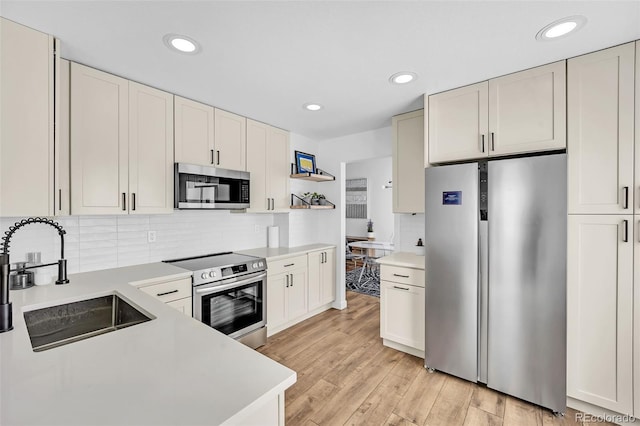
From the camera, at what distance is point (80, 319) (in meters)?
1.65

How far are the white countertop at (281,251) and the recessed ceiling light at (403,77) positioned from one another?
2070 millimetres

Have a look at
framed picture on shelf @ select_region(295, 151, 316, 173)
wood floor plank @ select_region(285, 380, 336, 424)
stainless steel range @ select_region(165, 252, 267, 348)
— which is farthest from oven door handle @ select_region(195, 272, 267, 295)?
framed picture on shelf @ select_region(295, 151, 316, 173)

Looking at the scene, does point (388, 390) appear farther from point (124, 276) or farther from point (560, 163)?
point (124, 276)

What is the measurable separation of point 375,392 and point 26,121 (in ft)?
9.60

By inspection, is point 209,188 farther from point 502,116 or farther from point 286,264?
point 502,116

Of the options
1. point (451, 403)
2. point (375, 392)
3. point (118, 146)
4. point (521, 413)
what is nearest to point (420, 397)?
point (451, 403)

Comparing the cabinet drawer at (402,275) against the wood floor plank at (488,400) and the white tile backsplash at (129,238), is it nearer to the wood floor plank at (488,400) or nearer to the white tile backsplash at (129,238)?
Result: the wood floor plank at (488,400)

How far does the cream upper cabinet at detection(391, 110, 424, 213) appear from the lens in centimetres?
292

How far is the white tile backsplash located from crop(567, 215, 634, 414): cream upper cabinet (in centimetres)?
313

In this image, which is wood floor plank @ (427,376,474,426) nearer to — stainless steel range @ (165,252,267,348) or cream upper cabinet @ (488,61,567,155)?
stainless steel range @ (165,252,267,348)

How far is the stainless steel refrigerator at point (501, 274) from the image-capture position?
1955mm

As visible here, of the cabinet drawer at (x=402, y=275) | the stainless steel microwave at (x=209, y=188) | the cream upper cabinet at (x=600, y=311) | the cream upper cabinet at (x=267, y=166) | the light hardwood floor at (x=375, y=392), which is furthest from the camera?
the cream upper cabinet at (x=267, y=166)

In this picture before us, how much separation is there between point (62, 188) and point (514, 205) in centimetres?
315

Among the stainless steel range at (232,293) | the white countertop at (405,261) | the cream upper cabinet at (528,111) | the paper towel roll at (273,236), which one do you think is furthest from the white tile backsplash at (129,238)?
the cream upper cabinet at (528,111)
